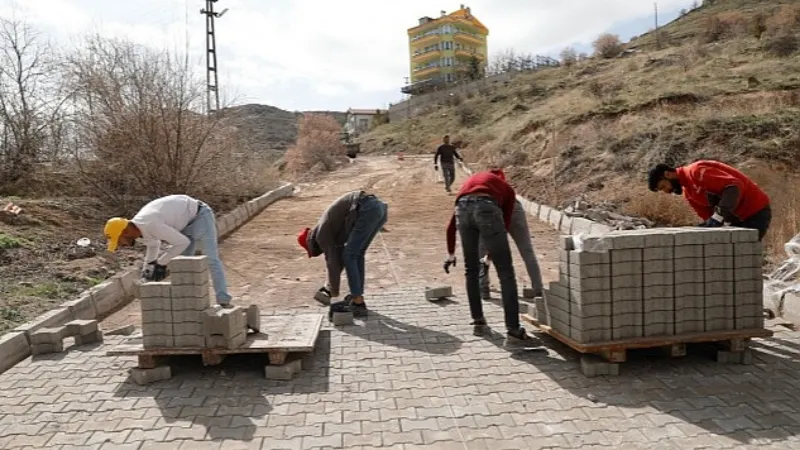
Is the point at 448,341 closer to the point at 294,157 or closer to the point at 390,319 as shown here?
the point at 390,319

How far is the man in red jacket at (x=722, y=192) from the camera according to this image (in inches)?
179

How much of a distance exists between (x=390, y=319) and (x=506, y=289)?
1.50m

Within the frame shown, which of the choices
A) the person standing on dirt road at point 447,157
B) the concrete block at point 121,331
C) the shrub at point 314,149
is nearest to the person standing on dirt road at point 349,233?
the concrete block at point 121,331

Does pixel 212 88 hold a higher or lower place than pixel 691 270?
higher

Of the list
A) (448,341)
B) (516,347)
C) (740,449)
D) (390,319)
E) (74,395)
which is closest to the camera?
(740,449)

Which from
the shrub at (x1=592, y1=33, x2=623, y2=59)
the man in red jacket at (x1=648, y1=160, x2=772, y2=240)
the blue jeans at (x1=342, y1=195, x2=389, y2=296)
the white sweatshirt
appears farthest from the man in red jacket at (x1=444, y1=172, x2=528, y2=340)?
the shrub at (x1=592, y1=33, x2=623, y2=59)

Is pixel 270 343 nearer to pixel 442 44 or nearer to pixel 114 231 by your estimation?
pixel 114 231

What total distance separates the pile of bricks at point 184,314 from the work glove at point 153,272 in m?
0.70

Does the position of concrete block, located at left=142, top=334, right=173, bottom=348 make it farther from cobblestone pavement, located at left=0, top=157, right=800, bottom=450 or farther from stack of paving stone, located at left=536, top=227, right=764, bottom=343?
stack of paving stone, located at left=536, top=227, right=764, bottom=343

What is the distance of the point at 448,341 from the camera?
501 cm

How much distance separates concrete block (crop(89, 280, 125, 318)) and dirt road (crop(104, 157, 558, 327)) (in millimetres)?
155

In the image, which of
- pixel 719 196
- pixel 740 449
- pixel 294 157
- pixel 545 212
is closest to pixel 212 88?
pixel 545 212

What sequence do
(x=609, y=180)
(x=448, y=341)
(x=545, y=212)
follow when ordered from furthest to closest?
(x=609, y=180) < (x=545, y=212) < (x=448, y=341)

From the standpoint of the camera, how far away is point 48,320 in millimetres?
5512
